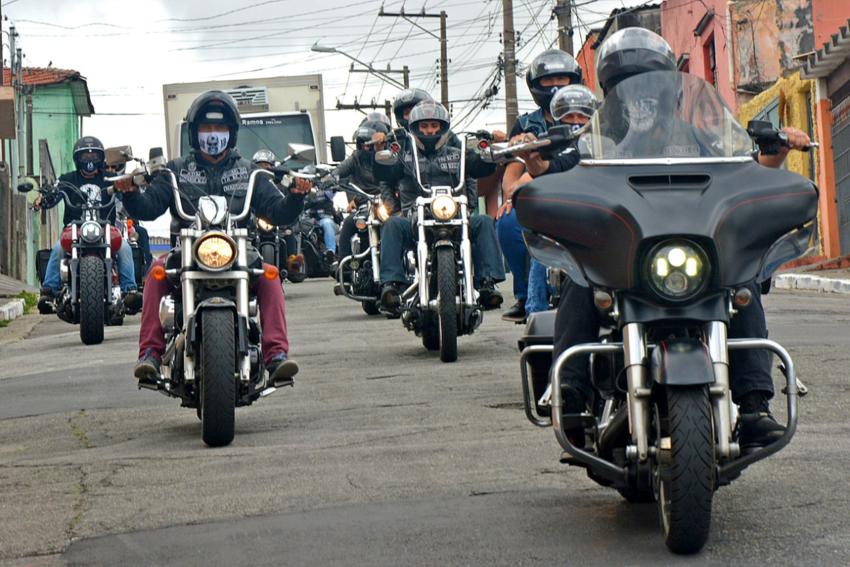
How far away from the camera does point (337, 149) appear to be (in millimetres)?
11820

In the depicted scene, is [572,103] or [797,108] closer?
[572,103]

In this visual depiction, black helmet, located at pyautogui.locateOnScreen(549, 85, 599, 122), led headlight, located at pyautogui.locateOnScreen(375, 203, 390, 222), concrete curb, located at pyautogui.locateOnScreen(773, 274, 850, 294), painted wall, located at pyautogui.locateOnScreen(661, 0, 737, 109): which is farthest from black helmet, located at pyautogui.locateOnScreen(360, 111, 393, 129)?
painted wall, located at pyautogui.locateOnScreen(661, 0, 737, 109)

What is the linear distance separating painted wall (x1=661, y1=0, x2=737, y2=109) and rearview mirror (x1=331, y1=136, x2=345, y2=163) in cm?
2362

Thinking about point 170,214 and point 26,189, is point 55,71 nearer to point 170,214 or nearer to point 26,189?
point 26,189

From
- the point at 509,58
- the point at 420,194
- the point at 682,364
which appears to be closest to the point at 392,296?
the point at 420,194

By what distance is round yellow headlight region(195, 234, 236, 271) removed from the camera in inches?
304

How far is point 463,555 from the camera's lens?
495 centimetres

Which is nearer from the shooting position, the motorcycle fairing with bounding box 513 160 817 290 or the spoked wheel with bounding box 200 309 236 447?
the motorcycle fairing with bounding box 513 160 817 290

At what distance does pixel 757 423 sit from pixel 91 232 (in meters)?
10.3

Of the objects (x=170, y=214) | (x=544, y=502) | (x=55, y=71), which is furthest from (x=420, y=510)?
(x=55, y=71)

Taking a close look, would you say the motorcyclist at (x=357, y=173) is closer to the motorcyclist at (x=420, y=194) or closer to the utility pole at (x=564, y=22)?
the motorcyclist at (x=420, y=194)

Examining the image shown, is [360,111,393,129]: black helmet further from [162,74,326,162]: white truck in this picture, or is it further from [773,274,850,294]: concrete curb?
[162,74,326,162]: white truck

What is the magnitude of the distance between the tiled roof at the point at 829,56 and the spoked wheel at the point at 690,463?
792 inches

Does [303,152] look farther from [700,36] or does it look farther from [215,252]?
[700,36]
